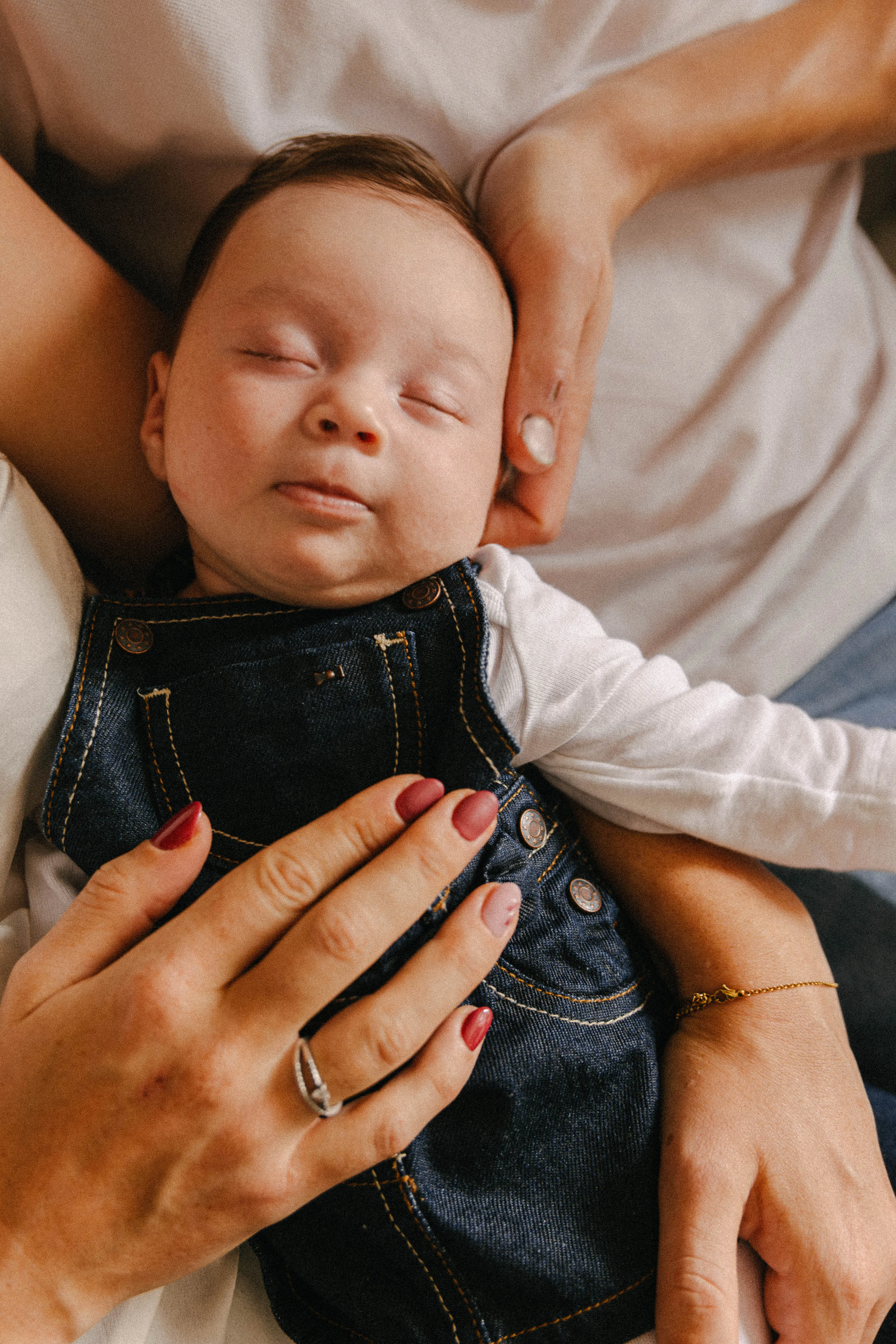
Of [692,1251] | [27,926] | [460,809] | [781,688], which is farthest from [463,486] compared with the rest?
[692,1251]

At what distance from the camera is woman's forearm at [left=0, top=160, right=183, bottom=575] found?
0.99 metres

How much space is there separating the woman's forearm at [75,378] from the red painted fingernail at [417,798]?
0.54 m

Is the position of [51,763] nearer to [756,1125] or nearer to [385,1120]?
[385,1120]

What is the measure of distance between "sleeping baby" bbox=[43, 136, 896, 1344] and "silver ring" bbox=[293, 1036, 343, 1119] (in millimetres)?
136

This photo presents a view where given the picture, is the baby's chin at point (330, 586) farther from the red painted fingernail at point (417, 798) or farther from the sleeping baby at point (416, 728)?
the red painted fingernail at point (417, 798)

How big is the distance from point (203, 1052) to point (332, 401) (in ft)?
2.06

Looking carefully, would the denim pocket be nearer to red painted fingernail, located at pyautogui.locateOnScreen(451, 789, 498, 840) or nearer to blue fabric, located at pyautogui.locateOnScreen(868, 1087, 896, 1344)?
red painted fingernail, located at pyautogui.locateOnScreen(451, 789, 498, 840)

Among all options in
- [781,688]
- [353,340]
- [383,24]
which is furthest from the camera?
[781,688]

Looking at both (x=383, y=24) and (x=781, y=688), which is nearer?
(x=383, y=24)

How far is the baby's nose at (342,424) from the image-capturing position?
916mm

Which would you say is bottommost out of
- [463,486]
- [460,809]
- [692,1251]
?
[692,1251]

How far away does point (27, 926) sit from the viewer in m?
0.99

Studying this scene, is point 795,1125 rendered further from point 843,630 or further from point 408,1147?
point 843,630

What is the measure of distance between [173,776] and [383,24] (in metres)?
0.95
